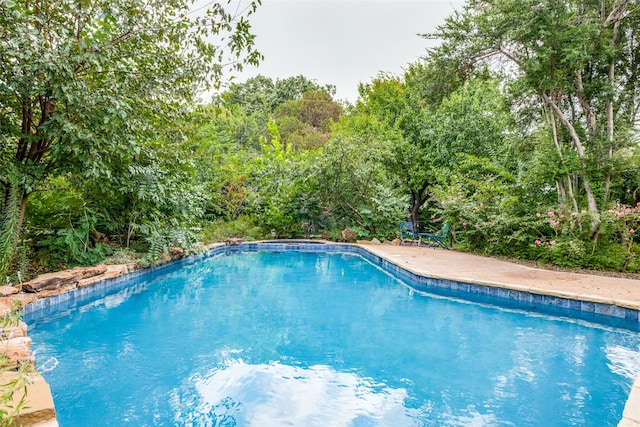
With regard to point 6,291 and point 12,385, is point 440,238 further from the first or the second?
point 12,385

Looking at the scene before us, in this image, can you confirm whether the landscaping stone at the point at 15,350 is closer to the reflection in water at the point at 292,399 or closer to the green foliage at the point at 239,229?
the reflection in water at the point at 292,399

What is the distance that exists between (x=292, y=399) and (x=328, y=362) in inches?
32.1

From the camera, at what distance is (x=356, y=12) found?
15.9 meters

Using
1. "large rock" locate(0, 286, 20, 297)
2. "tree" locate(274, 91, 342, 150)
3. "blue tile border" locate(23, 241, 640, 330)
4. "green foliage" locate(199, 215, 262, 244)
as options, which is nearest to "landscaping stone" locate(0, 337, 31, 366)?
"large rock" locate(0, 286, 20, 297)

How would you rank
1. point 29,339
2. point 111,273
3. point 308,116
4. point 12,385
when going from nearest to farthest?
point 12,385 → point 29,339 → point 111,273 → point 308,116

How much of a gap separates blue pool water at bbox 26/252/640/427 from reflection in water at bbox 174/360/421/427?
14 millimetres

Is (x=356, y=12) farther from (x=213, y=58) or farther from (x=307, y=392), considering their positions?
(x=307, y=392)

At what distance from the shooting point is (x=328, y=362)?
3.91m

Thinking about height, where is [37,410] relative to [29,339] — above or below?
below

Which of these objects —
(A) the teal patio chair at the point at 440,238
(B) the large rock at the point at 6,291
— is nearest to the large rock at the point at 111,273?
(B) the large rock at the point at 6,291

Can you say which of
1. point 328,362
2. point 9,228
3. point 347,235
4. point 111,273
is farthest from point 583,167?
point 9,228

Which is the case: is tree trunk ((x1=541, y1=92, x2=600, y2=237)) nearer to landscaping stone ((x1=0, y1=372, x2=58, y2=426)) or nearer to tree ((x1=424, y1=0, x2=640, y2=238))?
tree ((x1=424, y1=0, x2=640, y2=238))

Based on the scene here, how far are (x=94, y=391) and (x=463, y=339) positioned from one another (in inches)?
162

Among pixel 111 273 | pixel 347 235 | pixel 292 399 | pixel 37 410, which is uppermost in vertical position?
pixel 347 235
